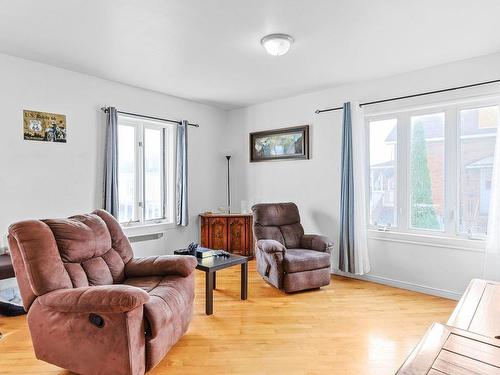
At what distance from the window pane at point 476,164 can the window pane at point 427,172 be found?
20 cm

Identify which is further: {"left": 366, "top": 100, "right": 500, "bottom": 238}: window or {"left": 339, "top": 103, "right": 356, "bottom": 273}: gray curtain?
{"left": 339, "top": 103, "right": 356, "bottom": 273}: gray curtain

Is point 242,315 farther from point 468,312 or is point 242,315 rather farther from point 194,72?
point 194,72

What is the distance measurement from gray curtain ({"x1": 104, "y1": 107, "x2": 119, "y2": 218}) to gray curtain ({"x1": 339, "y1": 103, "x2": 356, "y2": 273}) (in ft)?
9.04

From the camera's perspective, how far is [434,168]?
370 centimetres

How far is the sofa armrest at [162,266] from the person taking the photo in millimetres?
2623

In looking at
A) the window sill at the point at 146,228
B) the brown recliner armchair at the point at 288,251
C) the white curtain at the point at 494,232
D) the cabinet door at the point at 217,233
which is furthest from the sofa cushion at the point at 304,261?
the window sill at the point at 146,228

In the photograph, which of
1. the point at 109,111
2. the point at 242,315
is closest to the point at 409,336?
the point at 242,315

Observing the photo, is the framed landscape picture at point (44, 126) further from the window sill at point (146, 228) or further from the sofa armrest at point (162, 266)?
the sofa armrest at point (162, 266)

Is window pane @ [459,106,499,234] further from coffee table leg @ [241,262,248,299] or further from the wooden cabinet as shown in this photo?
the wooden cabinet

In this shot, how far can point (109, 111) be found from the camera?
156 inches

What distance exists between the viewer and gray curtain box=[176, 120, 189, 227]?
481cm

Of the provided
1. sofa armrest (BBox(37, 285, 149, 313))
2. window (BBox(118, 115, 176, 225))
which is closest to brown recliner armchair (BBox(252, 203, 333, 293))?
window (BBox(118, 115, 176, 225))

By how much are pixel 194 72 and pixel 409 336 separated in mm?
3333

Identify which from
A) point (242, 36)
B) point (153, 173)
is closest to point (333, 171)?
point (242, 36)
